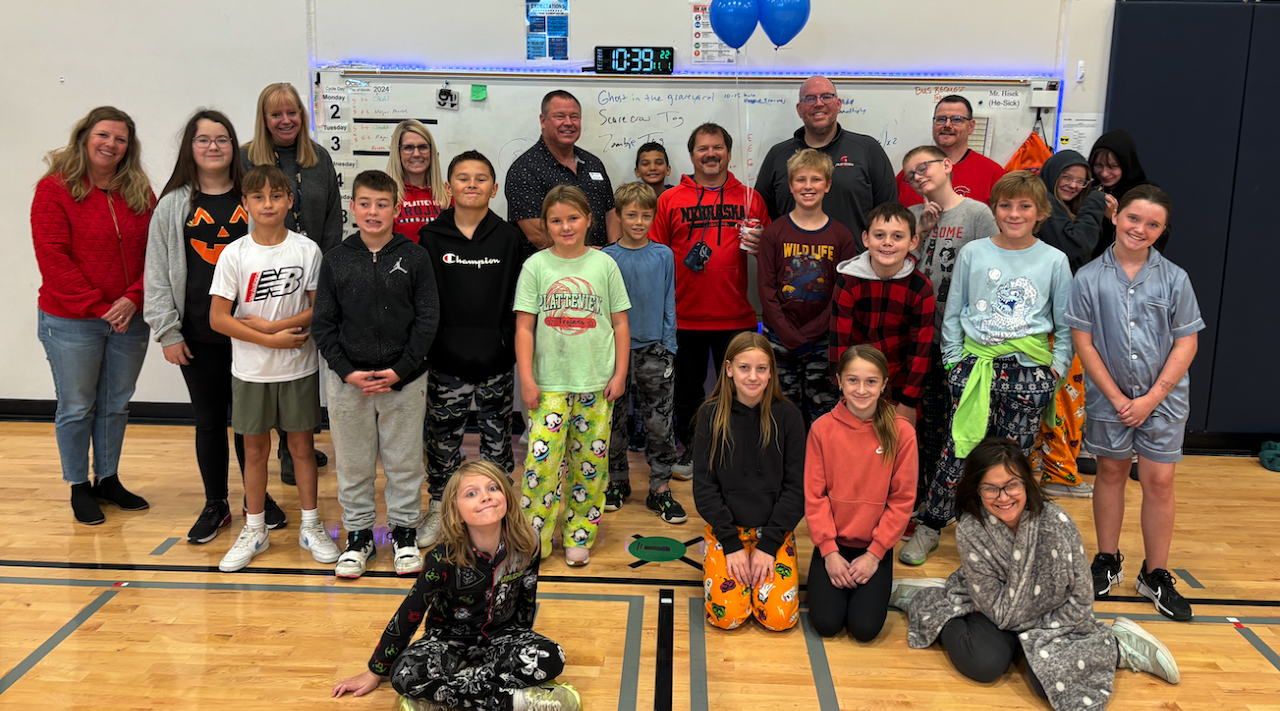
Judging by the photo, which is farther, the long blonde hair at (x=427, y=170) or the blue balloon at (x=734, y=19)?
the blue balloon at (x=734, y=19)

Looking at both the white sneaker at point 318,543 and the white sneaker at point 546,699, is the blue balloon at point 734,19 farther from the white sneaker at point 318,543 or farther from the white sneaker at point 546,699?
the white sneaker at point 546,699

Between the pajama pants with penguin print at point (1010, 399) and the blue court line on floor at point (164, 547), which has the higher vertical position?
the pajama pants with penguin print at point (1010, 399)

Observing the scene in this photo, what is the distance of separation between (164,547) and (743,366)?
89.7 inches

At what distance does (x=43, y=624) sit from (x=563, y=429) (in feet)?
5.64

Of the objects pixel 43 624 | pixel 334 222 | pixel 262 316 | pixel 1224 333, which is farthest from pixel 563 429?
pixel 1224 333

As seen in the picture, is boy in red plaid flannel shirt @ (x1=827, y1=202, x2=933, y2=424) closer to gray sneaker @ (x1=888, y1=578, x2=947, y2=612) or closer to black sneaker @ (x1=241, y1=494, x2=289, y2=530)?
gray sneaker @ (x1=888, y1=578, x2=947, y2=612)

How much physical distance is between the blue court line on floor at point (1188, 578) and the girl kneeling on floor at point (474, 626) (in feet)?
7.26

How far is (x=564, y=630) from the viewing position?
261cm

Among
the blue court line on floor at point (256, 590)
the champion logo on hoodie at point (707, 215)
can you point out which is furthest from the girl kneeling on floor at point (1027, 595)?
the champion logo on hoodie at point (707, 215)

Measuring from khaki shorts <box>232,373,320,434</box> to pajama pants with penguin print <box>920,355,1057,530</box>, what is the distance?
2.28 metres

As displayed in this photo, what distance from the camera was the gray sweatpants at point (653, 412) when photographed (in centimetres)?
340

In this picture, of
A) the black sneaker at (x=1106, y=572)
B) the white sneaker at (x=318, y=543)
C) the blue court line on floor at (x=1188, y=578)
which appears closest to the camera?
the black sneaker at (x=1106, y=572)

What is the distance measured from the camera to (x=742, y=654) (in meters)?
2.49

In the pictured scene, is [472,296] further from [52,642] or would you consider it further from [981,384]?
[981,384]
